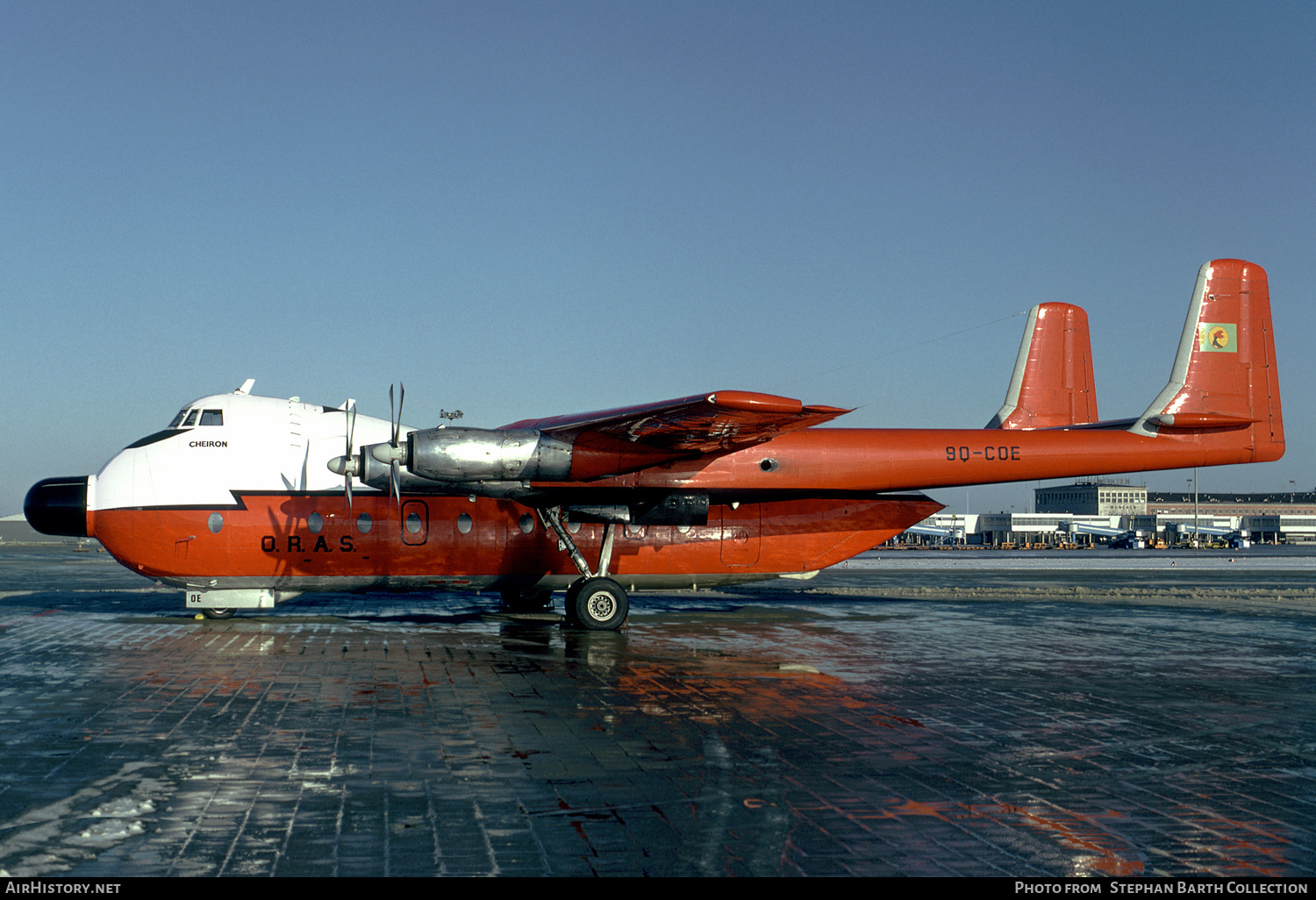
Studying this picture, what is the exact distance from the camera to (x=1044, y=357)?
24125 millimetres

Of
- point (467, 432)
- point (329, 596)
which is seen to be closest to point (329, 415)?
point (467, 432)

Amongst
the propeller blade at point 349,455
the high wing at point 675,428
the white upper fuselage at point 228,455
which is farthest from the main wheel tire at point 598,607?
the white upper fuselage at point 228,455

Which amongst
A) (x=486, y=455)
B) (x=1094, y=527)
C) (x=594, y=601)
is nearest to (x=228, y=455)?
(x=486, y=455)

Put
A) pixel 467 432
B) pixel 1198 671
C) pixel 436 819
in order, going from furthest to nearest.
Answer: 1. pixel 467 432
2. pixel 1198 671
3. pixel 436 819

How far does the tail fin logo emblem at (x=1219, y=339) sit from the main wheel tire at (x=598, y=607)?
1386 cm

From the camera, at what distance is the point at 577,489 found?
62.6ft

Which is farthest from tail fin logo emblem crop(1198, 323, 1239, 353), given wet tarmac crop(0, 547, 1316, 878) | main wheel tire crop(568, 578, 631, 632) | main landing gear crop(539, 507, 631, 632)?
main wheel tire crop(568, 578, 631, 632)

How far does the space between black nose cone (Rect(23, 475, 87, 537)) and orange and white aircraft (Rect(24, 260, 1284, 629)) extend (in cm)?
4

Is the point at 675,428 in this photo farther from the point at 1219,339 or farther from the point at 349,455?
the point at 1219,339

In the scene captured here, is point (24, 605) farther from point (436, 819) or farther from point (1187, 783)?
point (1187, 783)

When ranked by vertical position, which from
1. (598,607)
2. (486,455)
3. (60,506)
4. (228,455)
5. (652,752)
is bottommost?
(652,752)

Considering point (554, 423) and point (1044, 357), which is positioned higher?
point (1044, 357)

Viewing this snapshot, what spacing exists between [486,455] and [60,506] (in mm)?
9162
